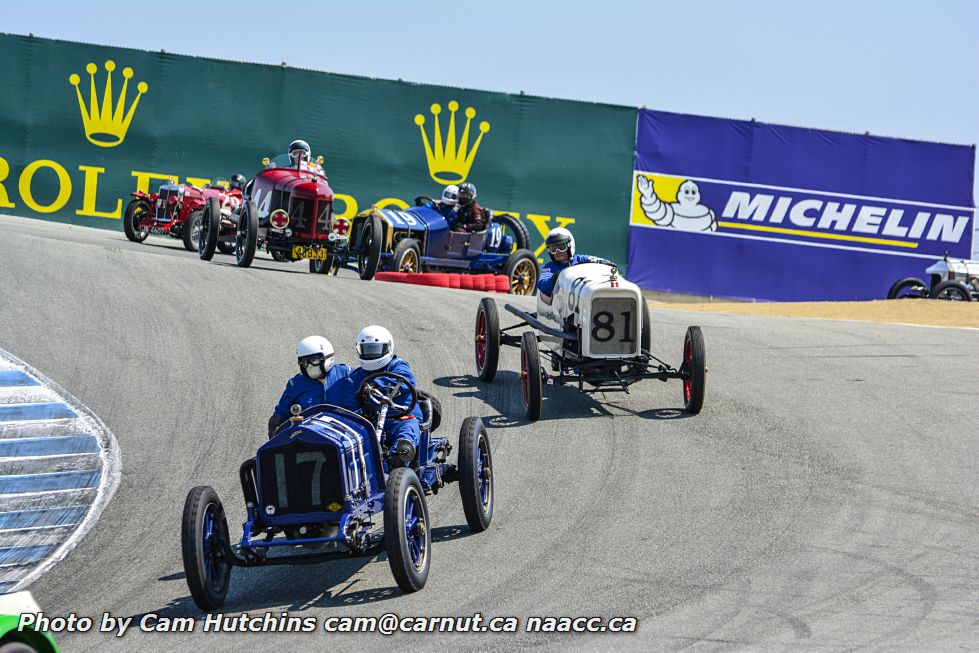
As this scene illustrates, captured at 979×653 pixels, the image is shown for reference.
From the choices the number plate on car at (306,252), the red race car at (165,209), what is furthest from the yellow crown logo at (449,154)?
the number plate on car at (306,252)

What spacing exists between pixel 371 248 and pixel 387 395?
11.1m

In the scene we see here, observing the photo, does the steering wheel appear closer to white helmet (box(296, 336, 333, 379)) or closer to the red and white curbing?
white helmet (box(296, 336, 333, 379))

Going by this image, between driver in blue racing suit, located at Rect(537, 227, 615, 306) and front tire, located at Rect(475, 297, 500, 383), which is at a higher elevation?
driver in blue racing suit, located at Rect(537, 227, 615, 306)

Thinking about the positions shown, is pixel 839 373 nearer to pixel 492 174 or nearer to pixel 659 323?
pixel 659 323

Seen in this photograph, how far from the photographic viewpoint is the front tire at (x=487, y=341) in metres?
13.4

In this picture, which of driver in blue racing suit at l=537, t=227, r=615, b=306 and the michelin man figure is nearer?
driver in blue racing suit at l=537, t=227, r=615, b=306

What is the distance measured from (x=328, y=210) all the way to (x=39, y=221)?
8.81m

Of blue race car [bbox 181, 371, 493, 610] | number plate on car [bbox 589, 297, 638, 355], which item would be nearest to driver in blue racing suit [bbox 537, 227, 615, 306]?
number plate on car [bbox 589, 297, 638, 355]

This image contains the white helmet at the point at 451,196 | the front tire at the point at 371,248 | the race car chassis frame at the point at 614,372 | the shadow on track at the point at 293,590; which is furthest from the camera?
the white helmet at the point at 451,196

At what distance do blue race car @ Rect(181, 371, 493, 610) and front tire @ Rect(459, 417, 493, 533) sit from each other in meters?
0.51

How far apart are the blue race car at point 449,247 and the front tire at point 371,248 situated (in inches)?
52.4

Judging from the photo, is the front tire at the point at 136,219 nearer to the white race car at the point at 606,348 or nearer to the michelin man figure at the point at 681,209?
the michelin man figure at the point at 681,209

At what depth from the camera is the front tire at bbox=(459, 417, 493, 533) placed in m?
8.35

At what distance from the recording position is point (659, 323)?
1755 centimetres
